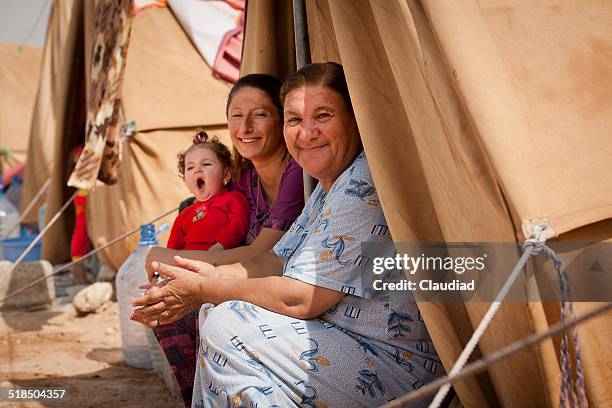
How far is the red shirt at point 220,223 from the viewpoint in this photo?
8.98 feet

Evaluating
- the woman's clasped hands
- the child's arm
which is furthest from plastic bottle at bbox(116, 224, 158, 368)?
the woman's clasped hands

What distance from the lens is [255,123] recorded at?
2.60 meters

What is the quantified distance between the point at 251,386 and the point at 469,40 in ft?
3.28

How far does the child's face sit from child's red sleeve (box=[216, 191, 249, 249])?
11 centimetres

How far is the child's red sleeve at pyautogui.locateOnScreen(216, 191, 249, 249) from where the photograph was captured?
272cm

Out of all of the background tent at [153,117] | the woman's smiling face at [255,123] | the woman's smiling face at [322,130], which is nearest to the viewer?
the woman's smiling face at [322,130]

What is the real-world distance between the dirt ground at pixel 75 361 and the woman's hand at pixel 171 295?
3.15 feet

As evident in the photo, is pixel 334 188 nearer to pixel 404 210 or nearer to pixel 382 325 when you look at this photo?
pixel 404 210

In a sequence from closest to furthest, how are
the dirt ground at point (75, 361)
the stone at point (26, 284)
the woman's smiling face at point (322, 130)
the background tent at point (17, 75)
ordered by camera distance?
the woman's smiling face at point (322, 130) < the dirt ground at point (75, 361) < the stone at point (26, 284) < the background tent at point (17, 75)

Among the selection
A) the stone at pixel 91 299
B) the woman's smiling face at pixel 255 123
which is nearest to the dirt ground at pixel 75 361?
the stone at pixel 91 299

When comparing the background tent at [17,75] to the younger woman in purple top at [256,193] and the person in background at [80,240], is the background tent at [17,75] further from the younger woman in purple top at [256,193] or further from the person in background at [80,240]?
the younger woman in purple top at [256,193]

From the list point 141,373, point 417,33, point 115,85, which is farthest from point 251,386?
point 115,85

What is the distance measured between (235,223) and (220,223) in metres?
0.07

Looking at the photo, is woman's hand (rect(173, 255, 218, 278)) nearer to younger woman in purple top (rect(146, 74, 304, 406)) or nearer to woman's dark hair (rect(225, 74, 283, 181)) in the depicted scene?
younger woman in purple top (rect(146, 74, 304, 406))
